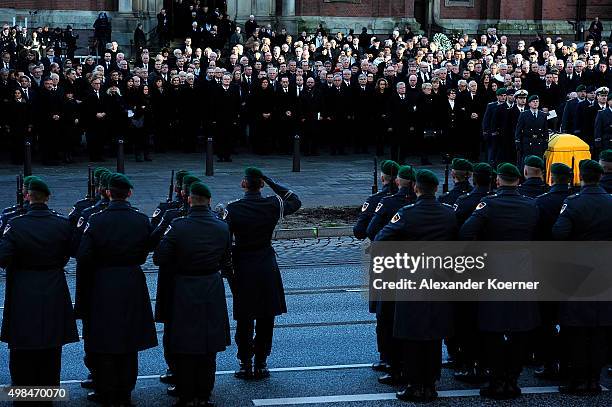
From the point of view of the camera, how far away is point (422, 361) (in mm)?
10516

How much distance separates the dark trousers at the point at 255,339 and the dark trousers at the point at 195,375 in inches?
34.0

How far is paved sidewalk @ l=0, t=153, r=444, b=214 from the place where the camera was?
68.6 feet

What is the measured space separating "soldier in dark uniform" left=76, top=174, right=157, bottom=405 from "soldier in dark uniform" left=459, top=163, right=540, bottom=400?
2.84m

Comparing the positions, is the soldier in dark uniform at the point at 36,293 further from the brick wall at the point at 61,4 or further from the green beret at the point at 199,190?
the brick wall at the point at 61,4

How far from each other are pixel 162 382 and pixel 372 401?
6.31 feet

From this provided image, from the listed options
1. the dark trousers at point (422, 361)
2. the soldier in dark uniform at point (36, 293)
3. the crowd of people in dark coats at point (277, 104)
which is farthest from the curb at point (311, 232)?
the soldier in dark uniform at point (36, 293)

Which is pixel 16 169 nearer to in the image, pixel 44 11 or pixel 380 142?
pixel 380 142

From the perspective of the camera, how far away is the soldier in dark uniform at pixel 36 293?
1003cm

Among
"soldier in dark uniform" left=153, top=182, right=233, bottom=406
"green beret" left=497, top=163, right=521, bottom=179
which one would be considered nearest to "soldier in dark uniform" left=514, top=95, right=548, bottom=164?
"green beret" left=497, top=163, right=521, bottom=179

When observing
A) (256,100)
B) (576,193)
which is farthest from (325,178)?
(576,193)

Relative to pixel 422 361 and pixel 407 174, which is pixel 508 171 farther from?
pixel 422 361

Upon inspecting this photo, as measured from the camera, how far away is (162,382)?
1098 cm

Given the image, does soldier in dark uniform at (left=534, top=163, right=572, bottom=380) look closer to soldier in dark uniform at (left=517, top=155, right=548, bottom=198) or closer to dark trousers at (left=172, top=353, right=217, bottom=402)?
soldier in dark uniform at (left=517, top=155, right=548, bottom=198)

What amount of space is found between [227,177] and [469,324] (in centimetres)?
1287
